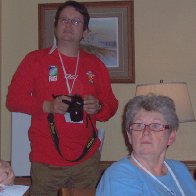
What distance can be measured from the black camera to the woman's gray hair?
0.59 m

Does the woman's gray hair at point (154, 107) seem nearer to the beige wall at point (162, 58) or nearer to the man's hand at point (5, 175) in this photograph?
the man's hand at point (5, 175)

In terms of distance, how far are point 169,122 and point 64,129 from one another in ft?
2.63

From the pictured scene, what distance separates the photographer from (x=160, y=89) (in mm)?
3016

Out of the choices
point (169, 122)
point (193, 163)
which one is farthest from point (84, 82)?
point (193, 163)

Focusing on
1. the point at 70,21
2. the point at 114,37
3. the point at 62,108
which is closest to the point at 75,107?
the point at 62,108

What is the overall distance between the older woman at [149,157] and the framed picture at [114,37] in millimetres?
1692

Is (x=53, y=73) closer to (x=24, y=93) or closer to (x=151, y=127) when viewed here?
(x=24, y=93)

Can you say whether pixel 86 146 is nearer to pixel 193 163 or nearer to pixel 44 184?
pixel 44 184

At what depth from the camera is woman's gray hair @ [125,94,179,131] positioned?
190 cm

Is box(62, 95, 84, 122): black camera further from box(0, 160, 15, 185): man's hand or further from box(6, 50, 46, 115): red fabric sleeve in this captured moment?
box(0, 160, 15, 185): man's hand

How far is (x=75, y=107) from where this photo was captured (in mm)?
2477

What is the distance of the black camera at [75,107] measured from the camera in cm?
246

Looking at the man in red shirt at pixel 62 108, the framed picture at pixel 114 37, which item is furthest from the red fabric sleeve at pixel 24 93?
the framed picture at pixel 114 37

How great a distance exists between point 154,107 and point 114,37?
1.80 meters
